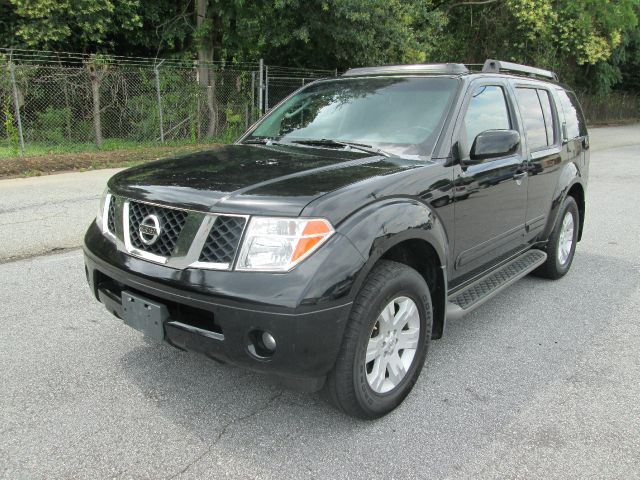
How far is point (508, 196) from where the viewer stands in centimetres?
398

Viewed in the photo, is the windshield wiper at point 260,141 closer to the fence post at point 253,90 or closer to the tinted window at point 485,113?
the tinted window at point 485,113

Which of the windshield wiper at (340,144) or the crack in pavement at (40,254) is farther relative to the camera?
the crack in pavement at (40,254)

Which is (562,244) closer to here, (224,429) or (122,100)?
(224,429)

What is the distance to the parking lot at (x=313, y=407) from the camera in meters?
2.55

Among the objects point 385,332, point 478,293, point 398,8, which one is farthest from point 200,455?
point 398,8

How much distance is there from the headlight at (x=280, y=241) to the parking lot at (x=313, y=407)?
3.10 feet

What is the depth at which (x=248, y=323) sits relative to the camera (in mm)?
2398

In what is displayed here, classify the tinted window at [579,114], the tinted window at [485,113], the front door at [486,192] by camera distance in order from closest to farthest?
the front door at [486,192] → the tinted window at [485,113] → the tinted window at [579,114]

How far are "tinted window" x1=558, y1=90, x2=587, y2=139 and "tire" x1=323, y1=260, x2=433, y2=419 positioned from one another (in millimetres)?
3158

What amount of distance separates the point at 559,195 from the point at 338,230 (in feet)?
10.5

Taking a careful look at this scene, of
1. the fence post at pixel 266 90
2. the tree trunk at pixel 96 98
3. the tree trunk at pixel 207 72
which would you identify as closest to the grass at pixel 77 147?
the tree trunk at pixel 96 98

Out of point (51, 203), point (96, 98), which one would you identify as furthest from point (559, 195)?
point (96, 98)

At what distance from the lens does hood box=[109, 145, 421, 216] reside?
8.38ft

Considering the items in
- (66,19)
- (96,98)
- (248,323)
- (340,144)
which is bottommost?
(248,323)
